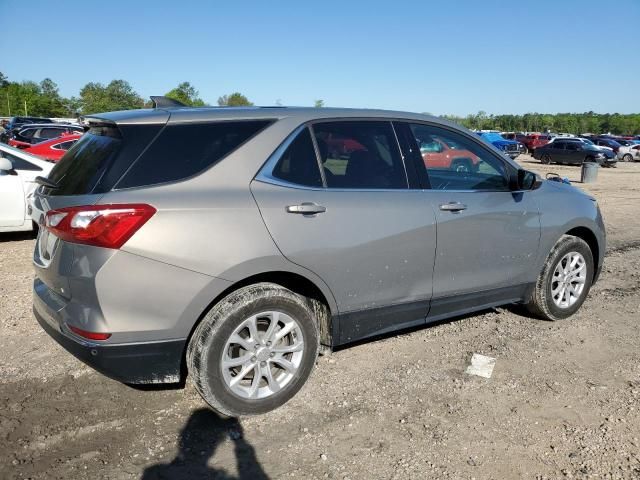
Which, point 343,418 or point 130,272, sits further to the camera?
point 343,418

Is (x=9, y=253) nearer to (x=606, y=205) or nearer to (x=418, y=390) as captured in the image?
(x=418, y=390)

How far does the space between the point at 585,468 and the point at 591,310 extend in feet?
8.98

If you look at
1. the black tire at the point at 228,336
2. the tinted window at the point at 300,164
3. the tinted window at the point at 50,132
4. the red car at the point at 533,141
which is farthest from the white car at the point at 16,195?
the red car at the point at 533,141

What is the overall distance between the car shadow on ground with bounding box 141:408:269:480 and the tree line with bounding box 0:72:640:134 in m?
61.7

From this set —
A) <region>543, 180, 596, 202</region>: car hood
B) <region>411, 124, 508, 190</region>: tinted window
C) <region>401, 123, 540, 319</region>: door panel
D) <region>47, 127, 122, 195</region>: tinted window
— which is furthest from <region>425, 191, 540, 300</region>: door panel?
<region>47, 127, 122, 195</region>: tinted window

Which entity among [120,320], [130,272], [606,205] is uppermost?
[130,272]

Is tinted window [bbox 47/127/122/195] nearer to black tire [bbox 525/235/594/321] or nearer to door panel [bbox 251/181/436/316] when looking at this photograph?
door panel [bbox 251/181/436/316]

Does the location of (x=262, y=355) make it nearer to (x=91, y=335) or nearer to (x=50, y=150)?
(x=91, y=335)

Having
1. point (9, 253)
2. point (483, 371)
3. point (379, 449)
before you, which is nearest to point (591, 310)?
point (483, 371)

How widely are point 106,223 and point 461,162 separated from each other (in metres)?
2.72

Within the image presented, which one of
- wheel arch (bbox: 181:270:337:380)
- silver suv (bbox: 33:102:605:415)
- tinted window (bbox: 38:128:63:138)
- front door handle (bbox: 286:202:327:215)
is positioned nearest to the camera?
silver suv (bbox: 33:102:605:415)

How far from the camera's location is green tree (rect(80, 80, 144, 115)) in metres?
76.1

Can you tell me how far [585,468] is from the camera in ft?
8.83

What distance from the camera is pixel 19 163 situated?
25.0ft
